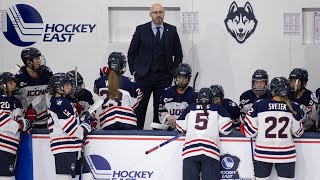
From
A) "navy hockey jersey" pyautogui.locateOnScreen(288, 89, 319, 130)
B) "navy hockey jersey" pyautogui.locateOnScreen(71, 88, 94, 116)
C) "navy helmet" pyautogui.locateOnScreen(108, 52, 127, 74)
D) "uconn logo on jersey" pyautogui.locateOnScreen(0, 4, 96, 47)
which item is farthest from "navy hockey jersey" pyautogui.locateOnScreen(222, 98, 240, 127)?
"uconn logo on jersey" pyautogui.locateOnScreen(0, 4, 96, 47)

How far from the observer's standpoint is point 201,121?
6.24m

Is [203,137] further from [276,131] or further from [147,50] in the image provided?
[147,50]

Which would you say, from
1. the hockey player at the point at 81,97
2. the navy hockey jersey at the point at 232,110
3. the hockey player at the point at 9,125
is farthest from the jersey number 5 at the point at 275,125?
the hockey player at the point at 9,125

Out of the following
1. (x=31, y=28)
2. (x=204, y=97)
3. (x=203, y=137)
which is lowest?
(x=203, y=137)

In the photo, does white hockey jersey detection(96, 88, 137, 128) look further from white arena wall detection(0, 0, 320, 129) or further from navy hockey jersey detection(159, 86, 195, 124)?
white arena wall detection(0, 0, 320, 129)

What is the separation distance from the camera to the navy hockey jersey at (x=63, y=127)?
20.4 ft

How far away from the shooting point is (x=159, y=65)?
7.85 meters

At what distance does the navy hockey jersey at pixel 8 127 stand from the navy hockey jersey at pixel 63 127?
0.34 metres

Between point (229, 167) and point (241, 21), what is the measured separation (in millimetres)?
3092

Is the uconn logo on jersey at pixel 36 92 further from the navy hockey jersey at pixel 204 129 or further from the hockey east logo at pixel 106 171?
the navy hockey jersey at pixel 204 129

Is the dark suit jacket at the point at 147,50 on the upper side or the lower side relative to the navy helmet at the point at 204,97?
upper

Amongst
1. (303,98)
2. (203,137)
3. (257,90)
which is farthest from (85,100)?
(303,98)

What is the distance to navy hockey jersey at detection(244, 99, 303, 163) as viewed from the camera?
6141 millimetres

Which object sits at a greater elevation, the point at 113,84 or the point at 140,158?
the point at 113,84
